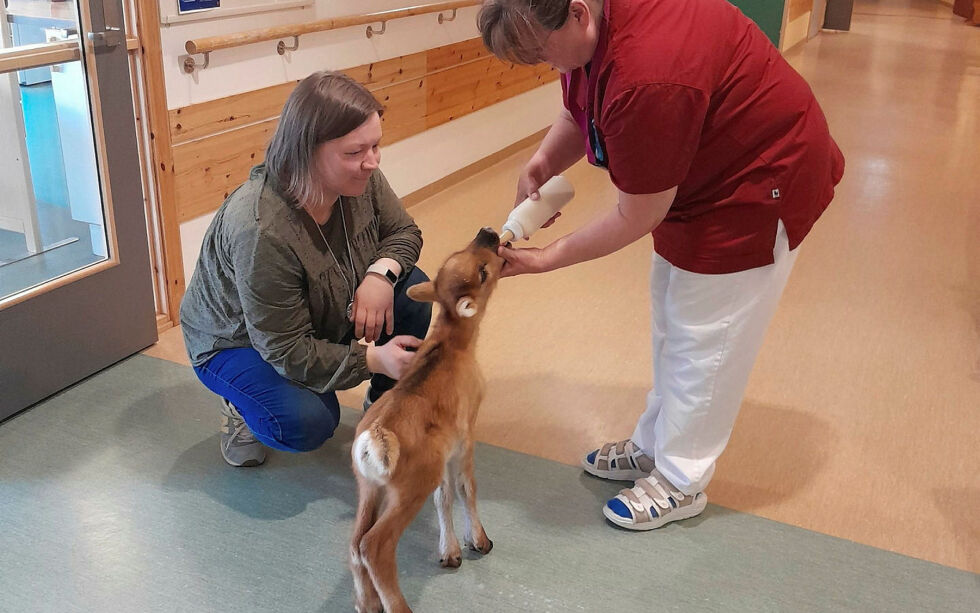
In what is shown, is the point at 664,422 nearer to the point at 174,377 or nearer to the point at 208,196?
the point at 174,377

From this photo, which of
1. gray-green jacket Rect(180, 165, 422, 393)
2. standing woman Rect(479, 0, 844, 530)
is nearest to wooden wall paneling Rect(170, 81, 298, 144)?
gray-green jacket Rect(180, 165, 422, 393)

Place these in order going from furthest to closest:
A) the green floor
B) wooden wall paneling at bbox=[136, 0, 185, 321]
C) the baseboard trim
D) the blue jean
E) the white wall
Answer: the baseboard trim → the white wall → wooden wall paneling at bbox=[136, 0, 185, 321] → the blue jean → the green floor

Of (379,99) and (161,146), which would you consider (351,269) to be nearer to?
(161,146)

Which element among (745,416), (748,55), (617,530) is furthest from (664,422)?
(748,55)

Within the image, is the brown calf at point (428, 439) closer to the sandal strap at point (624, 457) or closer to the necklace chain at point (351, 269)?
the necklace chain at point (351, 269)

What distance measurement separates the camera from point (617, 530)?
2.12 meters

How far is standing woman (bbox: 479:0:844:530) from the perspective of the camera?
159cm

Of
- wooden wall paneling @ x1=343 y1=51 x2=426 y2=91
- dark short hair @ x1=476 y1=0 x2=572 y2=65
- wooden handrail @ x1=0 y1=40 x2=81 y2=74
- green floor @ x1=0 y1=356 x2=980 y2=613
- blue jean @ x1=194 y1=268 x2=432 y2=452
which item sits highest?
dark short hair @ x1=476 y1=0 x2=572 y2=65

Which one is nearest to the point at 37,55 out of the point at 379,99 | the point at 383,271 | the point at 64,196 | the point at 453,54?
the point at 64,196

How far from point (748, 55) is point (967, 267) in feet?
8.59

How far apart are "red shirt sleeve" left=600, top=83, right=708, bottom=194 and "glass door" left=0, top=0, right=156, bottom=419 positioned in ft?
5.37

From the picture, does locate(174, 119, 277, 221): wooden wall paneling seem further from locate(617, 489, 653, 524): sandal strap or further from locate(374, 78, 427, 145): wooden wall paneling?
locate(617, 489, 653, 524): sandal strap

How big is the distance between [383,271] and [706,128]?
0.85 m

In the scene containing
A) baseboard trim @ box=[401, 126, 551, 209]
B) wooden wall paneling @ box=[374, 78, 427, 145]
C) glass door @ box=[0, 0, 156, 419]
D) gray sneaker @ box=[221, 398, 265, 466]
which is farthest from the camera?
baseboard trim @ box=[401, 126, 551, 209]
